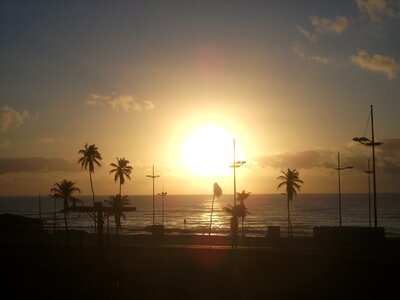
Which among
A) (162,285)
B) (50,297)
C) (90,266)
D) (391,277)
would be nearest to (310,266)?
(391,277)

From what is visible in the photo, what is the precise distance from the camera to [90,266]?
1350 inches

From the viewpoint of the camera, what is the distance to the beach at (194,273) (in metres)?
28.6

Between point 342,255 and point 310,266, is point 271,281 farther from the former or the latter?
point 342,255

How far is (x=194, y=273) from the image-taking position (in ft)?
111

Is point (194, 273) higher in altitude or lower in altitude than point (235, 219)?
lower

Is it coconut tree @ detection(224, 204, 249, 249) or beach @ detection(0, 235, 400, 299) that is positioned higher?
coconut tree @ detection(224, 204, 249, 249)

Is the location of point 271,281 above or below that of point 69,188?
below

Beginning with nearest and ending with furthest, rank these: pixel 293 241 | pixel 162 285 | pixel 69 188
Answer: pixel 162 285
pixel 293 241
pixel 69 188

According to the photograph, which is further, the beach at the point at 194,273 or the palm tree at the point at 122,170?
the palm tree at the point at 122,170

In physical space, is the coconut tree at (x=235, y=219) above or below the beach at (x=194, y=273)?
above

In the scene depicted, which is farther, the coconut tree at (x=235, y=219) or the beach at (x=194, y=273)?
A: the coconut tree at (x=235, y=219)

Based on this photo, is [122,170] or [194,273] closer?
[194,273]

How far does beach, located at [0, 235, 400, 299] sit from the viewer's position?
28.6 meters

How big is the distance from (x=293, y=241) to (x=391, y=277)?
22.0m
